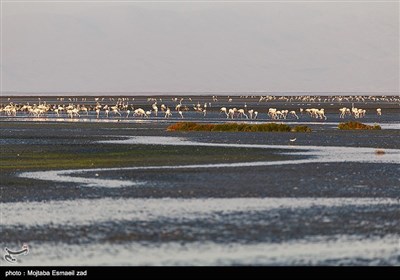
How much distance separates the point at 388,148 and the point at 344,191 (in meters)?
18.7

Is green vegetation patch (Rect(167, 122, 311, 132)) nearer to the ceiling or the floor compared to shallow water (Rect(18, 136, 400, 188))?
nearer to the floor

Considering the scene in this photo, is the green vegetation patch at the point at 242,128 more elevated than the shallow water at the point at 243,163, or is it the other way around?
the shallow water at the point at 243,163

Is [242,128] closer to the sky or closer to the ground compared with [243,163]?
closer to the ground

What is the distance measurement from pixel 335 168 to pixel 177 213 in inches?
500

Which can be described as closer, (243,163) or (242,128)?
(243,163)

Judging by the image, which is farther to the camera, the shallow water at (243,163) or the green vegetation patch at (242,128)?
the green vegetation patch at (242,128)

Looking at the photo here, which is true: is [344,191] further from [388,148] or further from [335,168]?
[388,148]

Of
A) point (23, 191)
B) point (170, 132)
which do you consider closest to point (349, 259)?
point (23, 191)

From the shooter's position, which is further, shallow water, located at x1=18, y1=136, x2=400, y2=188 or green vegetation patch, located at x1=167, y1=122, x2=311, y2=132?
green vegetation patch, located at x1=167, y1=122, x2=311, y2=132

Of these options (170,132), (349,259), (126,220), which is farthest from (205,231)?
(170,132)

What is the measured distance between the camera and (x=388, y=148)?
47.4 meters

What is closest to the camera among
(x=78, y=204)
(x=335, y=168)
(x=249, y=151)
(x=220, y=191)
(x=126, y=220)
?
(x=126, y=220)
